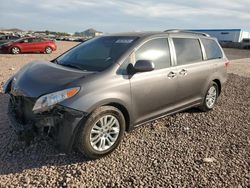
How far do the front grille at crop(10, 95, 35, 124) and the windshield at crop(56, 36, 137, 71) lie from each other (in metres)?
0.95

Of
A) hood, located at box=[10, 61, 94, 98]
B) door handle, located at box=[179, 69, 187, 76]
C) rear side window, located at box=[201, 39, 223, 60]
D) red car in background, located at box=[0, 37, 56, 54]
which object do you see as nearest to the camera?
hood, located at box=[10, 61, 94, 98]

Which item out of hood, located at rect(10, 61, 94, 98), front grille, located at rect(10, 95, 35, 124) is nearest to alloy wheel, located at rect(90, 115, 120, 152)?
hood, located at rect(10, 61, 94, 98)

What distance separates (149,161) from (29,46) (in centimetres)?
1937

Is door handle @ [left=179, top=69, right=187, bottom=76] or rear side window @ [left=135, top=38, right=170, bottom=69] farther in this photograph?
door handle @ [left=179, top=69, right=187, bottom=76]

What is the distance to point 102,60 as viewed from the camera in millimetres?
4148

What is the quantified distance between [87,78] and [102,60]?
65 centimetres

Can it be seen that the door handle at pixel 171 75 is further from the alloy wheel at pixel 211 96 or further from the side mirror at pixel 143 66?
the alloy wheel at pixel 211 96

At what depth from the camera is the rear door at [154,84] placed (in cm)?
408

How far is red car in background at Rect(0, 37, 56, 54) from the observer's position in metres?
19.8

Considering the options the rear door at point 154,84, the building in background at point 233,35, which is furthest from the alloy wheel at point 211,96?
the building in background at point 233,35

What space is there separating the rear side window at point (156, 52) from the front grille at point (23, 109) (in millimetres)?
1694

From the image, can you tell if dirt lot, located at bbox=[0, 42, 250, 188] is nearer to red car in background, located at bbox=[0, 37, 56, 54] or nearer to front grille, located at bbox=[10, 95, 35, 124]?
front grille, located at bbox=[10, 95, 35, 124]

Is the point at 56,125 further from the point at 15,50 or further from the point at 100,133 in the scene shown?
the point at 15,50

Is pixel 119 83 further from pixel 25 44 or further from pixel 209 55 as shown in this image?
pixel 25 44
